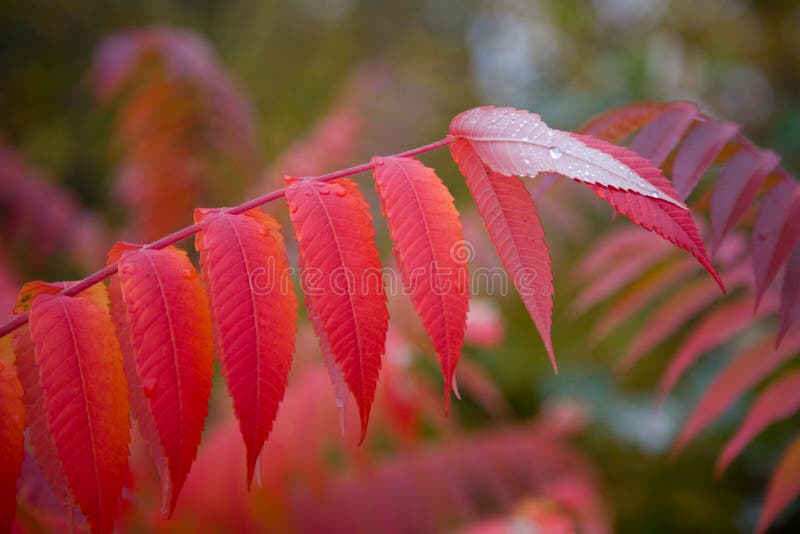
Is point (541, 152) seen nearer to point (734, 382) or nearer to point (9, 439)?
point (9, 439)

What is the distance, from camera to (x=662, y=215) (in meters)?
0.56

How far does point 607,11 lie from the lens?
6922 mm

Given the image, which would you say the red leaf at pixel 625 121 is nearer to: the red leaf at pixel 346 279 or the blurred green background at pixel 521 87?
the red leaf at pixel 346 279

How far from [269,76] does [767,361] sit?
450 centimetres

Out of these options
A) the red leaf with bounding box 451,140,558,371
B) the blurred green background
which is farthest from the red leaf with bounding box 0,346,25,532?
the blurred green background

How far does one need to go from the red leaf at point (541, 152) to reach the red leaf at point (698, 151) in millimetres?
205

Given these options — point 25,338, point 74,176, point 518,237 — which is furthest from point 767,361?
point 74,176

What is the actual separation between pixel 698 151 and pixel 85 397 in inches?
30.5

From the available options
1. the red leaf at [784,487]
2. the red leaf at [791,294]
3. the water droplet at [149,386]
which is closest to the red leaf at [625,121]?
the red leaf at [791,294]

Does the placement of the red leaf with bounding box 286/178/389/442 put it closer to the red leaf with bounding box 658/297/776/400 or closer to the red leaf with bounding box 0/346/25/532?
the red leaf with bounding box 0/346/25/532

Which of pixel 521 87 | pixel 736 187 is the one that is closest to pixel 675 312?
pixel 736 187

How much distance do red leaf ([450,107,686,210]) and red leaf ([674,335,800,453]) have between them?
557 millimetres

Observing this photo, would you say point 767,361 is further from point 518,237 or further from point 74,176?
point 74,176

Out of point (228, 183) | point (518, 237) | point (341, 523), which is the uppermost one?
point (518, 237)
